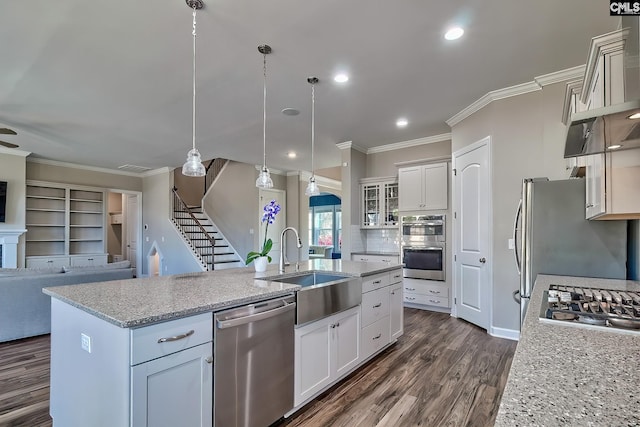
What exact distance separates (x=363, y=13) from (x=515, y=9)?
1.08 meters

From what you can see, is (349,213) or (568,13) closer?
(568,13)

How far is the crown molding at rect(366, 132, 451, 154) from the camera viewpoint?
5.28 meters

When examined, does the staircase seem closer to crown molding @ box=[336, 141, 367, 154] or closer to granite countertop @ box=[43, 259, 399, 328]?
crown molding @ box=[336, 141, 367, 154]

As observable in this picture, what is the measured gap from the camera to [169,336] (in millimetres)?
1532

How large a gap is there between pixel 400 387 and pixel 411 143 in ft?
13.5

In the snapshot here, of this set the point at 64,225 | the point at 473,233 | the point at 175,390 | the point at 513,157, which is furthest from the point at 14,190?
the point at 513,157

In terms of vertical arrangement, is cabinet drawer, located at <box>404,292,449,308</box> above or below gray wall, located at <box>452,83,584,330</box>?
below

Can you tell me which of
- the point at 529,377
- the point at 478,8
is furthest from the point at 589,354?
the point at 478,8

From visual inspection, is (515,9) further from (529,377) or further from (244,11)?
(529,377)

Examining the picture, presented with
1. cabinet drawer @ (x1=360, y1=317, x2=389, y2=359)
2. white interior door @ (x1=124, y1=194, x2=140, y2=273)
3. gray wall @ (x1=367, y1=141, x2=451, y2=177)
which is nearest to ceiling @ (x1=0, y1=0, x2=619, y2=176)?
gray wall @ (x1=367, y1=141, x2=451, y2=177)

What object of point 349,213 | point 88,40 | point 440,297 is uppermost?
point 88,40

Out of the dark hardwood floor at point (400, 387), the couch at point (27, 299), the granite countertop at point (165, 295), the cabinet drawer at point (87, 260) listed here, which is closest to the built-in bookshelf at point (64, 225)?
the cabinet drawer at point (87, 260)

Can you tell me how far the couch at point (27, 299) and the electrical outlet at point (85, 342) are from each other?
115 inches

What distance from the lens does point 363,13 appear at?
2.34 metres
